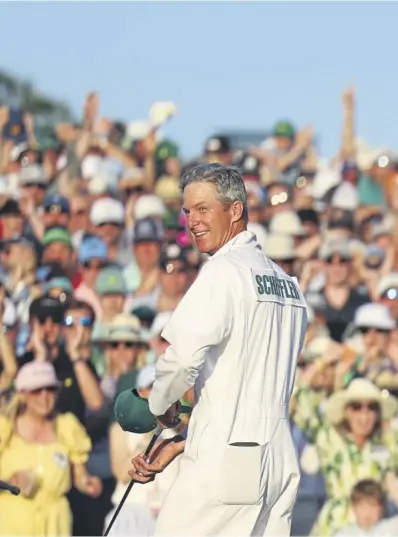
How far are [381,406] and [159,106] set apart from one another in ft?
21.3

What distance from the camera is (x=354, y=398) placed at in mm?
10633

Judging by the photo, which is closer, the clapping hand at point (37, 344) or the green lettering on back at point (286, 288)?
the green lettering on back at point (286, 288)

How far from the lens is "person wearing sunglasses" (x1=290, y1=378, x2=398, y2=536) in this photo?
10.5m

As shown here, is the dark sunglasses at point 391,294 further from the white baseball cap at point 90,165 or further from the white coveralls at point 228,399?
the white coveralls at point 228,399

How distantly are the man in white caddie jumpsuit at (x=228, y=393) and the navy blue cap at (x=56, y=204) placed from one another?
276 inches

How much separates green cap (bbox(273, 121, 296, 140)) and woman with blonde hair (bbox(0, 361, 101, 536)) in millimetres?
A: 7170

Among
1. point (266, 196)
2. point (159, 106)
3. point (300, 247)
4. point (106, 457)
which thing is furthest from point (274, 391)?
point (159, 106)

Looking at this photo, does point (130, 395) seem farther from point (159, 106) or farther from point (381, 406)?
point (159, 106)

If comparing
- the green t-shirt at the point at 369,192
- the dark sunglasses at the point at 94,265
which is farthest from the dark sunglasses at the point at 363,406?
the green t-shirt at the point at 369,192

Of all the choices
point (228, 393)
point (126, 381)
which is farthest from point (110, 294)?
point (228, 393)

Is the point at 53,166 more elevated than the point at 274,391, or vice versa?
the point at 53,166

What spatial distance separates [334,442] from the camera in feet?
34.7

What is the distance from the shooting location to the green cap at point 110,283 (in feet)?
38.8

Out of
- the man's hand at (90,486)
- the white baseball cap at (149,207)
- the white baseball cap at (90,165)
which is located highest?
the white baseball cap at (90,165)
